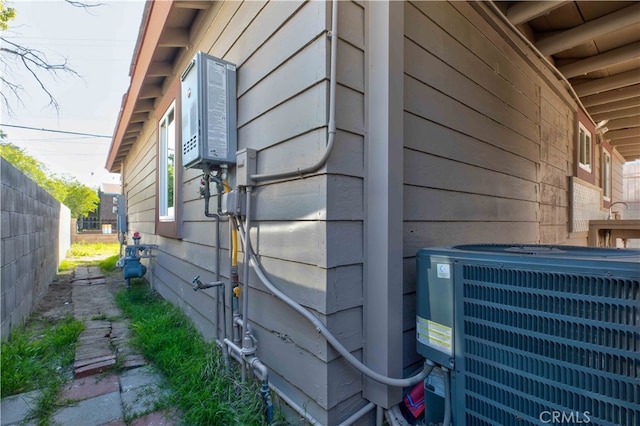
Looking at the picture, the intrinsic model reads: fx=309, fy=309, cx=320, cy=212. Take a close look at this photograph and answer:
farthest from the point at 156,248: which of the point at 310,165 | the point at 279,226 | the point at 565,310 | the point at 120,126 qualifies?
the point at 565,310

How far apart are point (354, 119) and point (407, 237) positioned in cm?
65

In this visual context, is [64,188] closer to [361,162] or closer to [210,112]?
[210,112]

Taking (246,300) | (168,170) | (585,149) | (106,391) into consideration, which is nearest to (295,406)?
(246,300)

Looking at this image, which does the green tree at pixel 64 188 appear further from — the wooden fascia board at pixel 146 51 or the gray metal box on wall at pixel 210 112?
the gray metal box on wall at pixel 210 112

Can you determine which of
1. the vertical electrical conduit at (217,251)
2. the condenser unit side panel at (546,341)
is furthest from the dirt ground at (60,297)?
the condenser unit side panel at (546,341)

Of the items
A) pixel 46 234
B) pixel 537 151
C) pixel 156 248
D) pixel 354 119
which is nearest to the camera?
pixel 354 119

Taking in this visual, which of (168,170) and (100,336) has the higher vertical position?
(168,170)

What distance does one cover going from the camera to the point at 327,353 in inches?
52.1

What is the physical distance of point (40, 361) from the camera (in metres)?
2.38

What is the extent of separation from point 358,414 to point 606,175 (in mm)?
7598

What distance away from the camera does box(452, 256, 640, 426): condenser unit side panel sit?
0.88 meters

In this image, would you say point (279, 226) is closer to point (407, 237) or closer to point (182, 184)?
point (407, 237)

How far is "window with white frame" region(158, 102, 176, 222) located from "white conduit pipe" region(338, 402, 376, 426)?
3.14m
